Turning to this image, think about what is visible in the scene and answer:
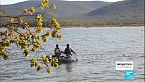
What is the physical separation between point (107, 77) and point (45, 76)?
206 inches

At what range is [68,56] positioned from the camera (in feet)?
140

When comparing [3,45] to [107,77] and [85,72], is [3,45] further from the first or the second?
[85,72]

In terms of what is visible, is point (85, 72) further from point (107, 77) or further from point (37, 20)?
point (37, 20)

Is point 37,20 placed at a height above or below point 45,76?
above

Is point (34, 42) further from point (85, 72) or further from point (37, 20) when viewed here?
point (85, 72)

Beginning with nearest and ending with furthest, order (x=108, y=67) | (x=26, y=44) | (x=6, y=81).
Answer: (x=26, y=44) < (x=6, y=81) < (x=108, y=67)

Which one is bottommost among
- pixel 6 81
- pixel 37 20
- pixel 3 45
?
pixel 6 81

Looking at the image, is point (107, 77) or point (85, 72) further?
point (85, 72)

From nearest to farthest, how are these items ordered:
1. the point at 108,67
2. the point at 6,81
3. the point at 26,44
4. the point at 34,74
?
the point at 26,44, the point at 6,81, the point at 34,74, the point at 108,67

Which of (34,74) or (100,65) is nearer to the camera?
(34,74)

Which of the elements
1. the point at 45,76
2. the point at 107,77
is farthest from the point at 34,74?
the point at 107,77

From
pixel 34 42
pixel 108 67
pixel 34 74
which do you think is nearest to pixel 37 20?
pixel 34 42

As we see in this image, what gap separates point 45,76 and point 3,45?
82.0 feet

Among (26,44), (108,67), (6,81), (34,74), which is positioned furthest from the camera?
(108,67)
